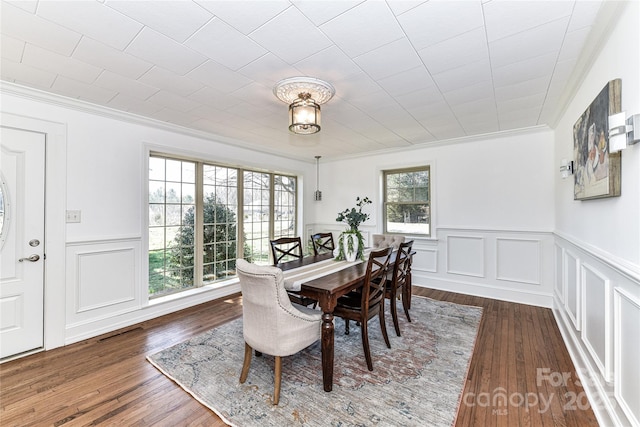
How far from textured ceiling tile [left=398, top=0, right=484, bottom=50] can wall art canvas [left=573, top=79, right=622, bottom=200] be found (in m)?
0.87

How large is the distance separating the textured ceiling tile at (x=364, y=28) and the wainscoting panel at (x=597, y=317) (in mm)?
2019

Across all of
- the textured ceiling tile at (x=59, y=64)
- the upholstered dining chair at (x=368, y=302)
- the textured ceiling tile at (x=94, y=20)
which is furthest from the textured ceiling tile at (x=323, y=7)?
the textured ceiling tile at (x=59, y=64)

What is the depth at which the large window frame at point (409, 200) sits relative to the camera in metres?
4.59

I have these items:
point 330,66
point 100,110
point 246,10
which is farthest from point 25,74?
point 330,66

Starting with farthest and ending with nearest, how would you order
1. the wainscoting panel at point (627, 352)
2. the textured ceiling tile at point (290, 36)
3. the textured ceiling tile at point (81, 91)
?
the textured ceiling tile at point (81, 91), the textured ceiling tile at point (290, 36), the wainscoting panel at point (627, 352)

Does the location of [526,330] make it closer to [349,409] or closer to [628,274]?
[628,274]

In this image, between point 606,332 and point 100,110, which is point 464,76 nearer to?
point 606,332

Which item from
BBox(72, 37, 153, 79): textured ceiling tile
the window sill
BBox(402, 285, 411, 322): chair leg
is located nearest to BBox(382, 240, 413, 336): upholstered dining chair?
BBox(402, 285, 411, 322): chair leg

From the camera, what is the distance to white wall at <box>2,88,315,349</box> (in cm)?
259

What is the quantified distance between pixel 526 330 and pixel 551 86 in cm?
245

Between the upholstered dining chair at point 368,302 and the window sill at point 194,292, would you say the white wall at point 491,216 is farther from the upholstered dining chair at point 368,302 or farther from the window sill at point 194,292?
the window sill at point 194,292

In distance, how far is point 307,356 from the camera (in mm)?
2367

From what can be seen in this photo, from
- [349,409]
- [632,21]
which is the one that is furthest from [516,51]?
[349,409]

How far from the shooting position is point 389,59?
195cm
